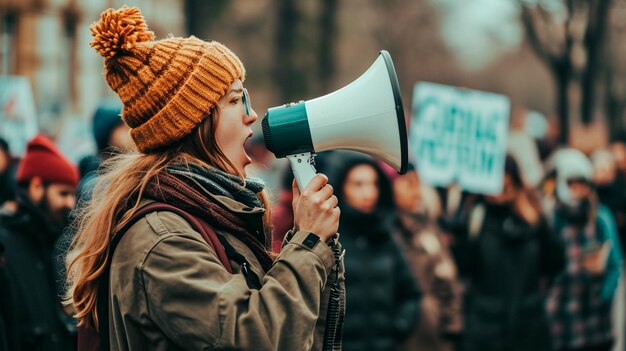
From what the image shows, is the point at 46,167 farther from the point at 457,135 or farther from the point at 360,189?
the point at 457,135

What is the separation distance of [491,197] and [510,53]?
53.8 metres

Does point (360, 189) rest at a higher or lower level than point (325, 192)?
lower

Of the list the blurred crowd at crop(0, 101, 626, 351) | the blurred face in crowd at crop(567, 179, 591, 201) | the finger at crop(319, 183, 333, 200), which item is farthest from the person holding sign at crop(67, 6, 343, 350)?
the blurred face in crowd at crop(567, 179, 591, 201)

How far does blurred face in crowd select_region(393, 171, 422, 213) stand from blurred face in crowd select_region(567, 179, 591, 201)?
4.23ft

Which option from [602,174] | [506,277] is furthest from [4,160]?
[602,174]

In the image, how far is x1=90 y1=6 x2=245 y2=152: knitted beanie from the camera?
282 cm

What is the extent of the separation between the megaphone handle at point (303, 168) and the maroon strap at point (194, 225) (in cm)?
31

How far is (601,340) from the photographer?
8.23m

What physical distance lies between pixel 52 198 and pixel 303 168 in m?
2.91

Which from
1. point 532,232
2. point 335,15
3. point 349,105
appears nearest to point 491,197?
point 532,232

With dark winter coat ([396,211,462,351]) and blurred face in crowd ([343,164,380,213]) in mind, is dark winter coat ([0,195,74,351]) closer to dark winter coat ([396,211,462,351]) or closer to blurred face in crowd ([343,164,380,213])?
blurred face in crowd ([343,164,380,213])

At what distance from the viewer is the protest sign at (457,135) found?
921cm

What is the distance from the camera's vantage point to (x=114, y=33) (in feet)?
9.27

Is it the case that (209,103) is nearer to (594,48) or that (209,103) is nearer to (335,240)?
(335,240)
